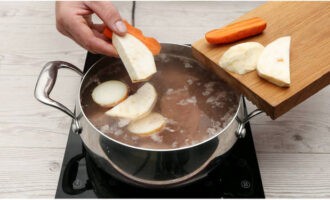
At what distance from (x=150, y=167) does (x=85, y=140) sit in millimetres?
135

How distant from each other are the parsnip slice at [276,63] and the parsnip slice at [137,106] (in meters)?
0.20

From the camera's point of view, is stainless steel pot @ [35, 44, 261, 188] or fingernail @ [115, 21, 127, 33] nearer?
stainless steel pot @ [35, 44, 261, 188]

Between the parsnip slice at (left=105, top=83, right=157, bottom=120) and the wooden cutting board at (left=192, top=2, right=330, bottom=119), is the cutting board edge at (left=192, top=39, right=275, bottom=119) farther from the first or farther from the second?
the parsnip slice at (left=105, top=83, right=157, bottom=120)

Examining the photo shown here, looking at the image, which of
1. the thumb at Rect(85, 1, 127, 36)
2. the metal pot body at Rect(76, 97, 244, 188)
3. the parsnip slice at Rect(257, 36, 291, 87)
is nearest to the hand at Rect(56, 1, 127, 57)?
the thumb at Rect(85, 1, 127, 36)

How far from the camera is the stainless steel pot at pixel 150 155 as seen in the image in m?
0.54

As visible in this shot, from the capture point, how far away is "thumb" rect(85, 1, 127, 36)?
2.23 feet

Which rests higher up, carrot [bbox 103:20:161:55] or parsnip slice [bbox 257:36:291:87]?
parsnip slice [bbox 257:36:291:87]

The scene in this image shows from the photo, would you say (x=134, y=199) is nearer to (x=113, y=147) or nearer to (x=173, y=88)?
(x=113, y=147)

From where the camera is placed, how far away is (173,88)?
0.74 meters

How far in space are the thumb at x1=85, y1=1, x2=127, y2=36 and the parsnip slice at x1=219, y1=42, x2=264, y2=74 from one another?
0.19 m

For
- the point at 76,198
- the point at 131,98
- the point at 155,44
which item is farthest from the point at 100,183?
the point at 155,44

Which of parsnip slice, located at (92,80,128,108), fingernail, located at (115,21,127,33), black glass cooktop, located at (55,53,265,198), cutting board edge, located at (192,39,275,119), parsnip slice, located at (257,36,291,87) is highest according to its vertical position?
parsnip slice, located at (257,36,291,87)

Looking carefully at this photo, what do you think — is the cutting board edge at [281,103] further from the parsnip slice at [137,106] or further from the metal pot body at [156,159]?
the parsnip slice at [137,106]

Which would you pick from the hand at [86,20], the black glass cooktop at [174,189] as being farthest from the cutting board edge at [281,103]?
the hand at [86,20]
